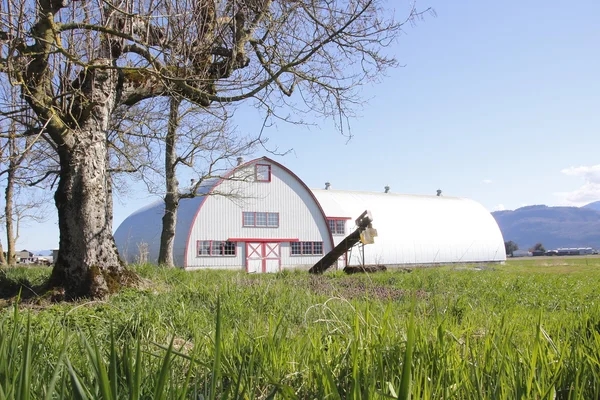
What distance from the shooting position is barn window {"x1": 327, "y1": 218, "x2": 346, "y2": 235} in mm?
38000

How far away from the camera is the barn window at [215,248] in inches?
1223

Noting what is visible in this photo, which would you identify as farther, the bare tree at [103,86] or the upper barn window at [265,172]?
the upper barn window at [265,172]

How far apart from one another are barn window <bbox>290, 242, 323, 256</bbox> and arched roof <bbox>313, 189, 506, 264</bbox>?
123 inches

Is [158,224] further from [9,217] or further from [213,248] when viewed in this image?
[9,217]

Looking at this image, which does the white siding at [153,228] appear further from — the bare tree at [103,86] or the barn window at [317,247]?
the bare tree at [103,86]

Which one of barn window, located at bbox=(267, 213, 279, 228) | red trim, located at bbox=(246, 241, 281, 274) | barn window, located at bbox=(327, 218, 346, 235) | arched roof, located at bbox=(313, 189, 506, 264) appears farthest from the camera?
arched roof, located at bbox=(313, 189, 506, 264)

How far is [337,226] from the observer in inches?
1512

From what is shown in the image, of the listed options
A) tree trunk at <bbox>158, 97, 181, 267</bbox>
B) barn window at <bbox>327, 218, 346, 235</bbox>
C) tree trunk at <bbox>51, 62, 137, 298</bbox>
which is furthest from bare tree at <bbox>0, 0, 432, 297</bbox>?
barn window at <bbox>327, 218, 346, 235</bbox>

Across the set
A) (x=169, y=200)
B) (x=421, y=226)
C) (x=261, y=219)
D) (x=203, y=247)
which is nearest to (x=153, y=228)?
(x=203, y=247)

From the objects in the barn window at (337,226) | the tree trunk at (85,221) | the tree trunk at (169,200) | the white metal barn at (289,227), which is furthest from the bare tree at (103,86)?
the barn window at (337,226)

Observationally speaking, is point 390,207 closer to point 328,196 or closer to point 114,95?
point 328,196

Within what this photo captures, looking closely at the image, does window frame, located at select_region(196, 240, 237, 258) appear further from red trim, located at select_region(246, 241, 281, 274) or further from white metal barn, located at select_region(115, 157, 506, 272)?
red trim, located at select_region(246, 241, 281, 274)

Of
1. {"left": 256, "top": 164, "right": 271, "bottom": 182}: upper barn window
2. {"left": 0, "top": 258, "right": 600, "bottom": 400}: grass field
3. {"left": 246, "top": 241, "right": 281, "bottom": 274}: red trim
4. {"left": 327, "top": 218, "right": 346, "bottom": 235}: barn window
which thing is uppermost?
{"left": 256, "top": 164, "right": 271, "bottom": 182}: upper barn window

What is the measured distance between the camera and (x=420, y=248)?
39812mm
